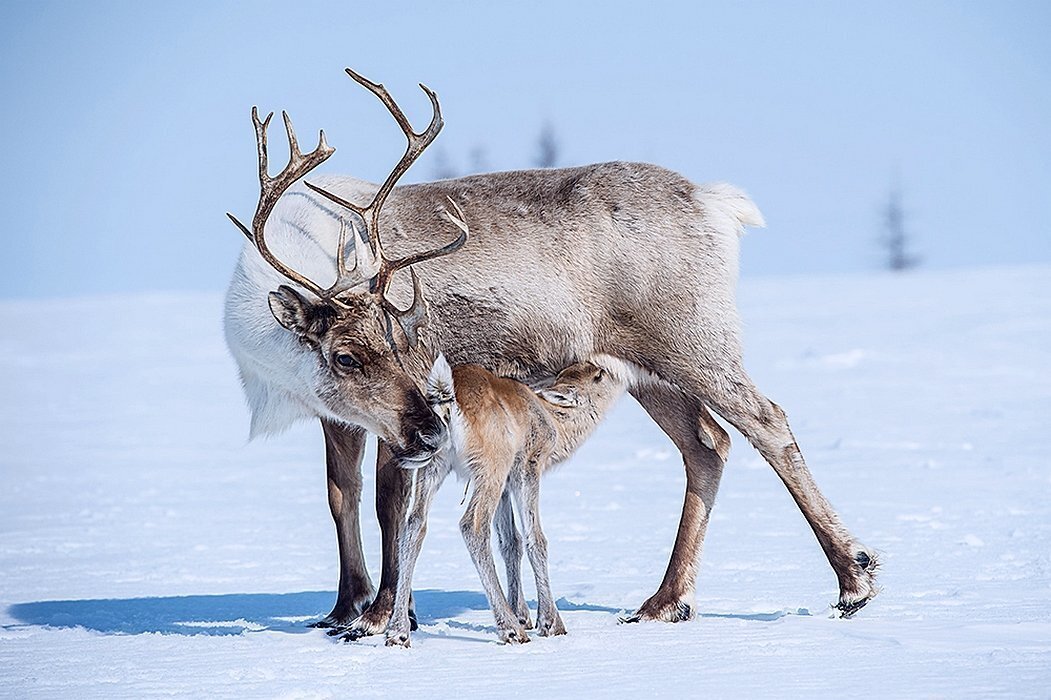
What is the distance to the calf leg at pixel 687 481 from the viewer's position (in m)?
6.95

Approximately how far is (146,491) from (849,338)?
458 inches

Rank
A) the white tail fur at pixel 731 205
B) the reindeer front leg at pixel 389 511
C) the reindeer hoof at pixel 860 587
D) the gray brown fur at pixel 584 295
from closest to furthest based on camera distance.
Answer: the reindeer hoof at pixel 860 587, the reindeer front leg at pixel 389 511, the gray brown fur at pixel 584 295, the white tail fur at pixel 731 205

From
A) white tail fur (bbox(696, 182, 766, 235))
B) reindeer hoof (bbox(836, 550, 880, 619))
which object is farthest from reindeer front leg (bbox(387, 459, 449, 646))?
white tail fur (bbox(696, 182, 766, 235))

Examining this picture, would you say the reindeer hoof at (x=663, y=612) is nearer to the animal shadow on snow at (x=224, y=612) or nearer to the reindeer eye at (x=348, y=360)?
the animal shadow on snow at (x=224, y=612)

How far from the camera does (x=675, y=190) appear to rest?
295 inches

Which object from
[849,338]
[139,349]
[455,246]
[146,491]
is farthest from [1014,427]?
[139,349]

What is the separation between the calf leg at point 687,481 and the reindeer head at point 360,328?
54.8 inches

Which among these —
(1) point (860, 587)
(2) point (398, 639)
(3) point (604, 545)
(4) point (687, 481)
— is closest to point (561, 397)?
(4) point (687, 481)

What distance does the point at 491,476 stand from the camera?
6230 millimetres

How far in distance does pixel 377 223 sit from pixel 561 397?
1206mm

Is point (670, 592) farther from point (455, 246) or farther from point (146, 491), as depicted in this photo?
point (146, 491)

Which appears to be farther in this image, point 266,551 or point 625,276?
point 266,551

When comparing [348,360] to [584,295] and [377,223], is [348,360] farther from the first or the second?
[584,295]

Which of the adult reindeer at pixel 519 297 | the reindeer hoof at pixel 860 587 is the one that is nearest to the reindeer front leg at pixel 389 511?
the adult reindeer at pixel 519 297
